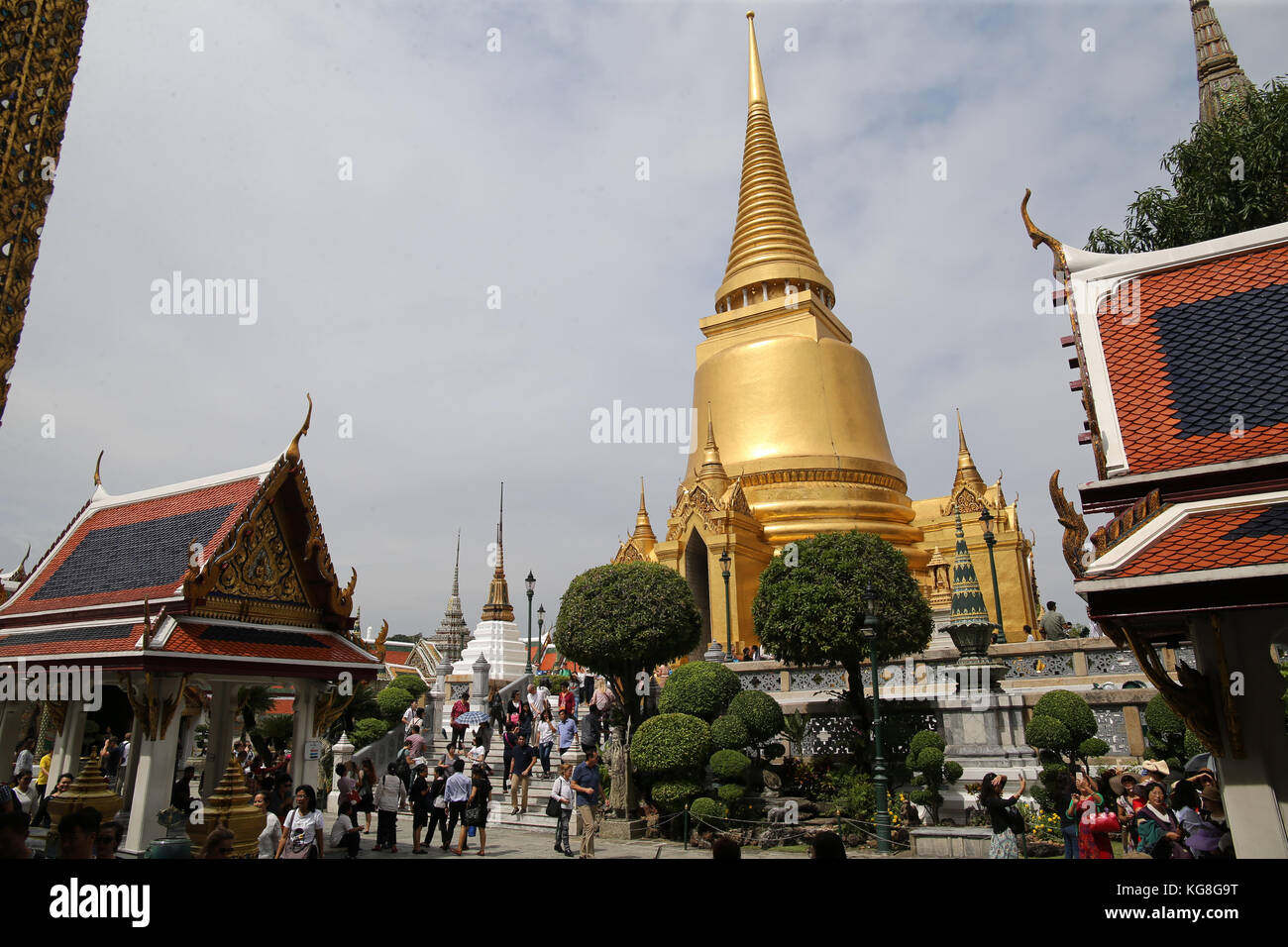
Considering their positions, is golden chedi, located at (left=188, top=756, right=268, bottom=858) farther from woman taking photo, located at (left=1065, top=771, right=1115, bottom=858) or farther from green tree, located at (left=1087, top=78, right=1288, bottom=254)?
green tree, located at (left=1087, top=78, right=1288, bottom=254)

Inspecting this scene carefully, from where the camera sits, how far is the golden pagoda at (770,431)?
26.5 metres

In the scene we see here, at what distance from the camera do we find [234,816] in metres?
6.94

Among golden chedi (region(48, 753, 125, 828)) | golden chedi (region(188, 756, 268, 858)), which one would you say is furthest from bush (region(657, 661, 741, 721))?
golden chedi (region(48, 753, 125, 828))

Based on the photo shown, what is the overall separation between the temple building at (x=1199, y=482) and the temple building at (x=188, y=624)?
9.34m

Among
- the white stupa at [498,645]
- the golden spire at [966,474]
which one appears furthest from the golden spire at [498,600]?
the golden spire at [966,474]

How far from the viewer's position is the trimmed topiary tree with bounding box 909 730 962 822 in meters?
12.0

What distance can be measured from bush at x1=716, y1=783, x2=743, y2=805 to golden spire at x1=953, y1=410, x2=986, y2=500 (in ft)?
67.7

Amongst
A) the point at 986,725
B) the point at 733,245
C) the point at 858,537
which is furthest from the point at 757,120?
the point at 986,725

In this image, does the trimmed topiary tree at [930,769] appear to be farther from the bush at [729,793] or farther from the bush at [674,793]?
the bush at [674,793]

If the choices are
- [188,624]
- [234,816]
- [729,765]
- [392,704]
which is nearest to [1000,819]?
[729,765]

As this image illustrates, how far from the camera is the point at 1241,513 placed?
17.0ft
